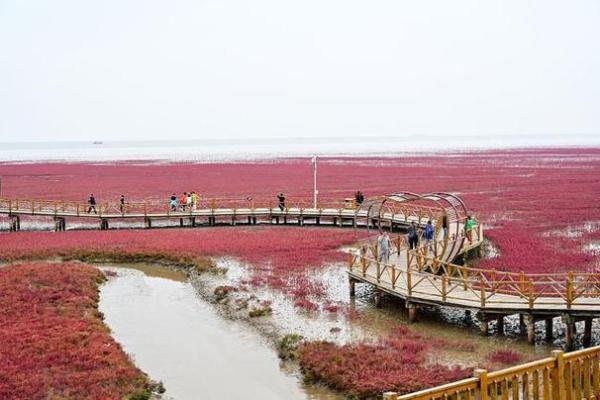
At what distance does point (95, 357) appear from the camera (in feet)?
54.9

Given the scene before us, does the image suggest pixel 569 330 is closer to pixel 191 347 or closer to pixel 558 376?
pixel 558 376

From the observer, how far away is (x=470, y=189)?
208 feet

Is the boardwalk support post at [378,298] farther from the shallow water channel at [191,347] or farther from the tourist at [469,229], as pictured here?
the tourist at [469,229]

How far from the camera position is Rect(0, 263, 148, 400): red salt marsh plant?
15000 mm

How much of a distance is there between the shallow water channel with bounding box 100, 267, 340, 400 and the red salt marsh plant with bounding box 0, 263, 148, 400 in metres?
0.82

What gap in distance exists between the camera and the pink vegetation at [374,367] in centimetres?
1495

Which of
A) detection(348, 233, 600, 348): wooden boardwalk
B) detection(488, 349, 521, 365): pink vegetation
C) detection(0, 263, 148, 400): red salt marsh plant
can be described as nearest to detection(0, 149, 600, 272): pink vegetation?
detection(348, 233, 600, 348): wooden boardwalk

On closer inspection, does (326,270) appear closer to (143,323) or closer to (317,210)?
(143,323)


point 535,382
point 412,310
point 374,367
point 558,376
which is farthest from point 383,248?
point 558,376

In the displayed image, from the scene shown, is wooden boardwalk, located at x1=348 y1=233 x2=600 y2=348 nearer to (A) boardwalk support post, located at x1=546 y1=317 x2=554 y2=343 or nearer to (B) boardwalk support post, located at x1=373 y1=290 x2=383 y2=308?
(A) boardwalk support post, located at x1=546 y1=317 x2=554 y2=343

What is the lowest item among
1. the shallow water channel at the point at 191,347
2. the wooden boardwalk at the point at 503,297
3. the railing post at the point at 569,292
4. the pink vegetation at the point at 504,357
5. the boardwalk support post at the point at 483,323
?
the shallow water channel at the point at 191,347

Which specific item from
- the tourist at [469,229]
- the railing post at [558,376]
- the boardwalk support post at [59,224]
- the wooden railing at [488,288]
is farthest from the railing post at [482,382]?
the boardwalk support post at [59,224]

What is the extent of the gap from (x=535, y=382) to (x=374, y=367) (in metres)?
5.70

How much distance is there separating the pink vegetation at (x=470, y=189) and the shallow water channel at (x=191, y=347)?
31.7ft
